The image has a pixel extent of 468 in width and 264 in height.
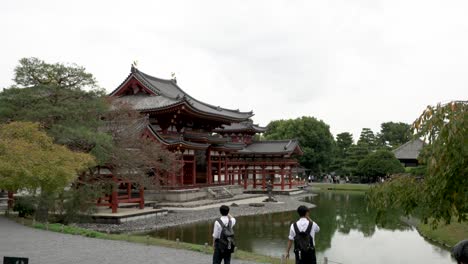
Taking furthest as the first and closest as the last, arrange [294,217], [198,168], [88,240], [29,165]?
[198,168], [294,217], [29,165], [88,240]

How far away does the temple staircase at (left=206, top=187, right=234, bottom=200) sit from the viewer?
35906 millimetres

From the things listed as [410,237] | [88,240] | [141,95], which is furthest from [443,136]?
[141,95]

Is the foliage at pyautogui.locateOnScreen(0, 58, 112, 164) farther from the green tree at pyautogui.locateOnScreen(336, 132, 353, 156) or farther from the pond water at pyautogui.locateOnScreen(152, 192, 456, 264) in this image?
the green tree at pyautogui.locateOnScreen(336, 132, 353, 156)

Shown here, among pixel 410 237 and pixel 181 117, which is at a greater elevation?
pixel 181 117

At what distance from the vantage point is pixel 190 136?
3638 cm

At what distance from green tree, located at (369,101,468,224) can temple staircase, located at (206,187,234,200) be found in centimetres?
3023

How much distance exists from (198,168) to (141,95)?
26.7ft

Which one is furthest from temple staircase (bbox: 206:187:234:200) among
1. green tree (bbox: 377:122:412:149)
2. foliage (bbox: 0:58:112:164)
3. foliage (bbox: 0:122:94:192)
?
green tree (bbox: 377:122:412:149)

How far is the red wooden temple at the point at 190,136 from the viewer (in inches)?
1326

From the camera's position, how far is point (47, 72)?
21922 mm

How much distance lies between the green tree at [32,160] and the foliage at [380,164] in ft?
139

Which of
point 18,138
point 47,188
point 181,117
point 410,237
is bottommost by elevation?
point 410,237

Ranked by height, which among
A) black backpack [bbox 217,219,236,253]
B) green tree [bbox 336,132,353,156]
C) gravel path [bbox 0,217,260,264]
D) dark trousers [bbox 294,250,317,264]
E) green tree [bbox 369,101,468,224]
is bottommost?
gravel path [bbox 0,217,260,264]

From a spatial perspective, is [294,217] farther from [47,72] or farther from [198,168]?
[47,72]
